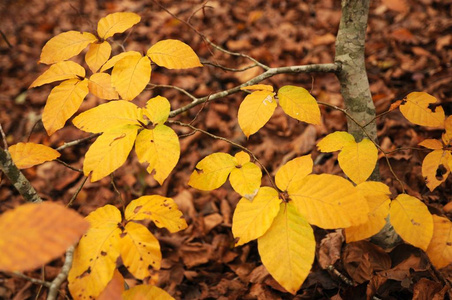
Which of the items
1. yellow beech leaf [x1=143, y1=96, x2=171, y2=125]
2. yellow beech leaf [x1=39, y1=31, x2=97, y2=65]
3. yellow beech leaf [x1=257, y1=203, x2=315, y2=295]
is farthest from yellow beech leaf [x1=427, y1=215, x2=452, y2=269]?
yellow beech leaf [x1=39, y1=31, x2=97, y2=65]

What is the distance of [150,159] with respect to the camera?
0.85 metres

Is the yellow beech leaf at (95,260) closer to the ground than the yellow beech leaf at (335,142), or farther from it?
closer to the ground

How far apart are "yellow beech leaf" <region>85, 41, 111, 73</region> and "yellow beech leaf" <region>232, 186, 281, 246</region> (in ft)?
2.17

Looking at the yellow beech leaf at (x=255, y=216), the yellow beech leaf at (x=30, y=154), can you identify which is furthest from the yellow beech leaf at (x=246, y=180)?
the yellow beech leaf at (x=30, y=154)

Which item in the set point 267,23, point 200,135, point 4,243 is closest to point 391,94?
point 200,135

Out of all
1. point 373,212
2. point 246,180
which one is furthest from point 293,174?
point 373,212

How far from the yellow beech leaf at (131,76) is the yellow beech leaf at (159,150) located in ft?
0.45

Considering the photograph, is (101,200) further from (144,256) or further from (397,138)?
(397,138)

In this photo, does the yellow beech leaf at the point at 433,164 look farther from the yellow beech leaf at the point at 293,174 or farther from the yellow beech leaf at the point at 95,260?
the yellow beech leaf at the point at 95,260

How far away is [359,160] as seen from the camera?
945 millimetres

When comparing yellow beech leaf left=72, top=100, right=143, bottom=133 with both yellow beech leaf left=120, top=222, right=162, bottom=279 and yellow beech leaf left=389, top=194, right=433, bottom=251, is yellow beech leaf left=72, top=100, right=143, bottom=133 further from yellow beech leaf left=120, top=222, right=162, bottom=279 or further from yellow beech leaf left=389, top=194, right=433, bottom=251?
yellow beech leaf left=389, top=194, right=433, bottom=251

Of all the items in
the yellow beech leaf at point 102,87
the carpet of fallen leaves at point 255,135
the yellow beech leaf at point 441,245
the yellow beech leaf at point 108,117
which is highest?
the yellow beech leaf at point 102,87

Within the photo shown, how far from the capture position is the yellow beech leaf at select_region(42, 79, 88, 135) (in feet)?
3.10

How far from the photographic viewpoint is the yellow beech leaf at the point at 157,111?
934 mm
